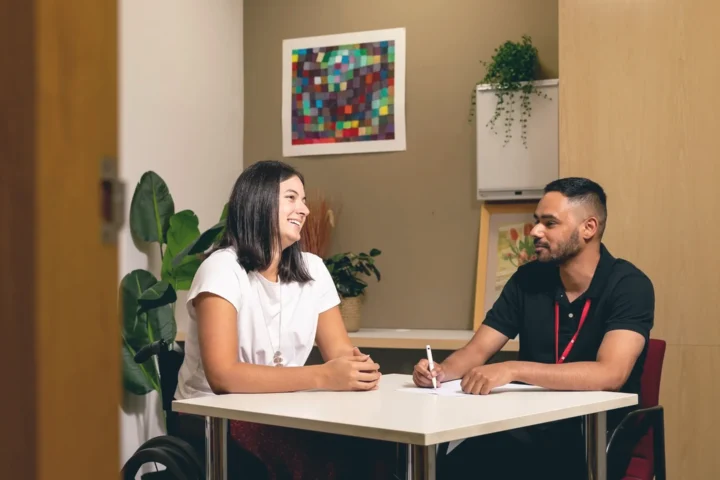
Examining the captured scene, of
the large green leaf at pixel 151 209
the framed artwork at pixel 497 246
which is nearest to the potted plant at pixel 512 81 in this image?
the framed artwork at pixel 497 246

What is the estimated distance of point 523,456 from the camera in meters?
2.57

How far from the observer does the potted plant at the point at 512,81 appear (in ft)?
13.6

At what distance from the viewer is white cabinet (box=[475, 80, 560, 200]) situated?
4.12m

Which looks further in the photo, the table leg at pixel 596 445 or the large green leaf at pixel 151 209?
the large green leaf at pixel 151 209

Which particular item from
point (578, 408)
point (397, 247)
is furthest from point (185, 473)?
point (397, 247)

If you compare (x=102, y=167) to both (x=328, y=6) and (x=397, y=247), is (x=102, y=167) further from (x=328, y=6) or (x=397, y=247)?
(x=328, y=6)

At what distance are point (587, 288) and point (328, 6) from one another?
2657 millimetres

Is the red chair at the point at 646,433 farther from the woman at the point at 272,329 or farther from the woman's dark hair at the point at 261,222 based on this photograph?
the woman's dark hair at the point at 261,222

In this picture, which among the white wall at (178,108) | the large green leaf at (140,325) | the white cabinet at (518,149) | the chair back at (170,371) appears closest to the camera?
the chair back at (170,371)

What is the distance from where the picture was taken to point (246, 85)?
4.97 m

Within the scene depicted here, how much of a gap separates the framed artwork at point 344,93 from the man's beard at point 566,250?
6.21 ft

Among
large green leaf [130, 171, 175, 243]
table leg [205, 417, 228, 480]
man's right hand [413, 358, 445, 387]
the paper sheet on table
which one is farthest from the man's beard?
large green leaf [130, 171, 175, 243]

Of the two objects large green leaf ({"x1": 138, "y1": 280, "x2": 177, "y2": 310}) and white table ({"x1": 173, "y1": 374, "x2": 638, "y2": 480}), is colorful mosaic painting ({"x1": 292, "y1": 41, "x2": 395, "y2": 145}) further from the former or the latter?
white table ({"x1": 173, "y1": 374, "x2": 638, "y2": 480})

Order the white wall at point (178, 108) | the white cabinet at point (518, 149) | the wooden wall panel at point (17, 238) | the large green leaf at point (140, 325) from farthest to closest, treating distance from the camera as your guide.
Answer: the white cabinet at point (518, 149) → the white wall at point (178, 108) → the large green leaf at point (140, 325) → the wooden wall panel at point (17, 238)
